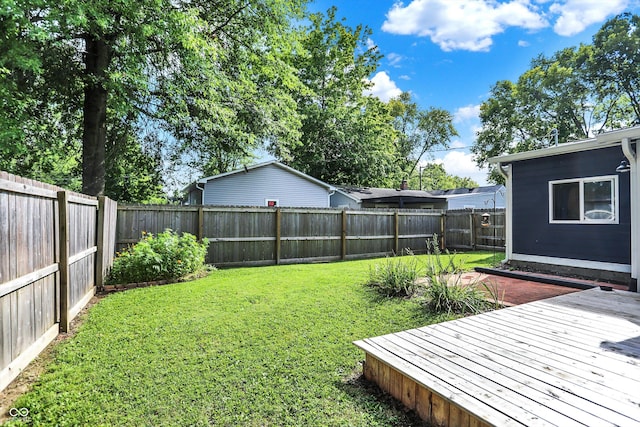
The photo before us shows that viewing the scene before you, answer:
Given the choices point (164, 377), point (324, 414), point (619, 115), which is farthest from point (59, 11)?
point (619, 115)

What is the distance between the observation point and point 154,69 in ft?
30.0

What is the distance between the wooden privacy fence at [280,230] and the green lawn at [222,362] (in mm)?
2588

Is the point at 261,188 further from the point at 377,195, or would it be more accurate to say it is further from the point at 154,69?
the point at 377,195

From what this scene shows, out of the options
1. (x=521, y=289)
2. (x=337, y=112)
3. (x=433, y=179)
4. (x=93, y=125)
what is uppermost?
(x=337, y=112)

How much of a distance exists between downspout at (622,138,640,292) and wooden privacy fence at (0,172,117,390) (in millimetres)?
8004

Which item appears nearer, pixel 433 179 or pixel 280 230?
pixel 280 230

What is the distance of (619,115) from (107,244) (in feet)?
94.1

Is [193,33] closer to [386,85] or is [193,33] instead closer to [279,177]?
[279,177]

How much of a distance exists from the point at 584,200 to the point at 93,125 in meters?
12.4

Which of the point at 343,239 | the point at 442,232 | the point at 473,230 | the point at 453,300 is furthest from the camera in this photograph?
the point at 442,232

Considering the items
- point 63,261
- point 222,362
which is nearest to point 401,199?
point 222,362

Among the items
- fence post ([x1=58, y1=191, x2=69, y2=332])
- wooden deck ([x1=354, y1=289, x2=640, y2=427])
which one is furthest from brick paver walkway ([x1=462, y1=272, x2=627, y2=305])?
fence post ([x1=58, y1=191, x2=69, y2=332])

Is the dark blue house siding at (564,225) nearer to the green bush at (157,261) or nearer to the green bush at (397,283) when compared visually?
the green bush at (397,283)

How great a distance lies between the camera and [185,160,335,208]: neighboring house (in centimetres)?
1271
